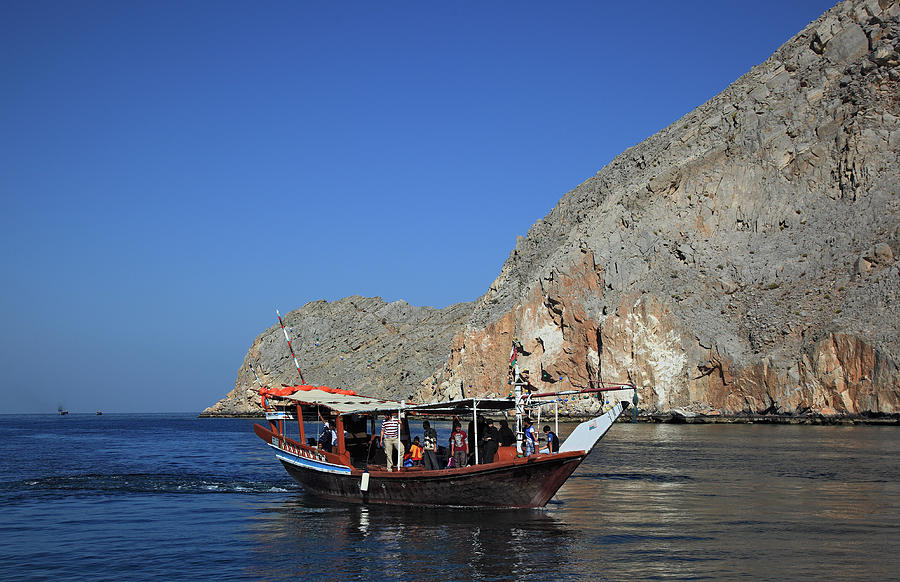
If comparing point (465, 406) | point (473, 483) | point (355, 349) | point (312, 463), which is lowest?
point (473, 483)

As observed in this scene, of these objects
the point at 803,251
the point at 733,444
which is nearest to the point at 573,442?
the point at 733,444

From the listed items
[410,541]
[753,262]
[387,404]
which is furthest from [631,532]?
[753,262]

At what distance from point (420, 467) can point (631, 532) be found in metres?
7.61

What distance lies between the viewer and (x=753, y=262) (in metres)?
85.6

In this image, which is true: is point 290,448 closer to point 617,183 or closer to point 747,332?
point 747,332

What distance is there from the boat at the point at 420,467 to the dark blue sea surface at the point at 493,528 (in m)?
0.61

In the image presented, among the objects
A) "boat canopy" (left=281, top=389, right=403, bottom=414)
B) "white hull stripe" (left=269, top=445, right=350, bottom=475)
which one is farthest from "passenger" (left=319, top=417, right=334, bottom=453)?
"boat canopy" (left=281, top=389, right=403, bottom=414)

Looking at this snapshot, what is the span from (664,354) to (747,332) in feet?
27.5

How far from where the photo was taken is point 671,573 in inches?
632

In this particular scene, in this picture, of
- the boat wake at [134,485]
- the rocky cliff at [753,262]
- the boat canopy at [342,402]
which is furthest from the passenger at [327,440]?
the rocky cliff at [753,262]

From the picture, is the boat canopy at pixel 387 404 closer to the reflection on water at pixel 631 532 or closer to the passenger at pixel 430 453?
the passenger at pixel 430 453

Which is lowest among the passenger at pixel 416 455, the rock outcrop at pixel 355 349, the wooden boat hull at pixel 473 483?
the wooden boat hull at pixel 473 483

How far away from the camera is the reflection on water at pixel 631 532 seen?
55.2 ft

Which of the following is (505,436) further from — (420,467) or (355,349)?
(355,349)
